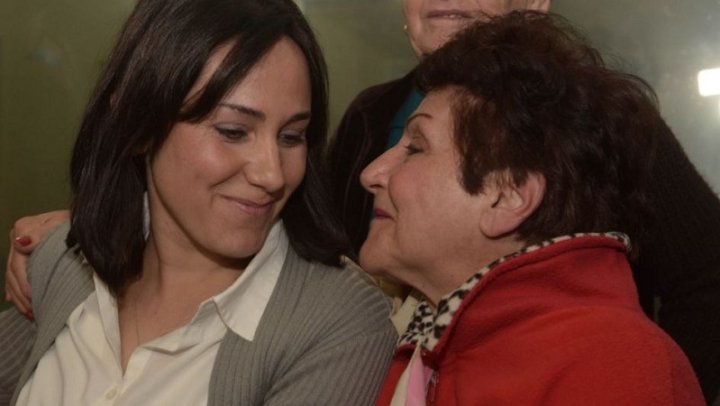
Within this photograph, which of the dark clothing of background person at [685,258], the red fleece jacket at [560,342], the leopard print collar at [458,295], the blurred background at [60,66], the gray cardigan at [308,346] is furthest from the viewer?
the blurred background at [60,66]

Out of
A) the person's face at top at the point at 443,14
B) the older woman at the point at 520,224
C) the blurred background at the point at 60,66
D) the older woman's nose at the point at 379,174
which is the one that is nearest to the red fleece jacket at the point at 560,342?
the older woman at the point at 520,224

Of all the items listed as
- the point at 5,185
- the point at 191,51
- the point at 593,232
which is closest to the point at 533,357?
the point at 593,232

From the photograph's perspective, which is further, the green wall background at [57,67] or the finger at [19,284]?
the green wall background at [57,67]

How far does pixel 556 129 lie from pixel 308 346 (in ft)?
1.53

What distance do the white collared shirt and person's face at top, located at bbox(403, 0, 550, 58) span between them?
1.69 ft

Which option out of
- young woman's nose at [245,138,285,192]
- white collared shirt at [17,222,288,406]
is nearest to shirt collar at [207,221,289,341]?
white collared shirt at [17,222,288,406]

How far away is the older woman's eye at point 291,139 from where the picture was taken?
128cm

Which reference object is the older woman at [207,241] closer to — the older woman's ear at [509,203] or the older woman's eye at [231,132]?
the older woman's eye at [231,132]

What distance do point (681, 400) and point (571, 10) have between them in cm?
169

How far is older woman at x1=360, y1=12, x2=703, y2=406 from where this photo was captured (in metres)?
0.96

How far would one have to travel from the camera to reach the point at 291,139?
1.30m

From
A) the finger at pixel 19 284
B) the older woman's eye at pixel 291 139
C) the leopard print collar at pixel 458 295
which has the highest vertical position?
the older woman's eye at pixel 291 139

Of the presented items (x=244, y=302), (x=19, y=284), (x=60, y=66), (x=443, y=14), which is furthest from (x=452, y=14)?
(x=60, y=66)

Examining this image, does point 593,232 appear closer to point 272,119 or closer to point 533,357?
point 533,357
